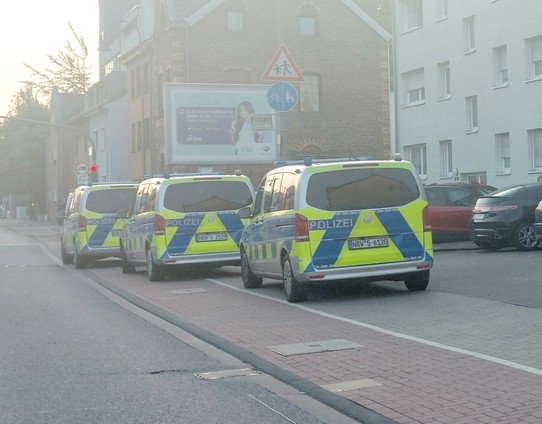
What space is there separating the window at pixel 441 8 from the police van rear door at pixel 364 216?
2945 centimetres

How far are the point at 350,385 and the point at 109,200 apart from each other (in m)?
17.3

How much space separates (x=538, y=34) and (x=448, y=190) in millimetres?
12351

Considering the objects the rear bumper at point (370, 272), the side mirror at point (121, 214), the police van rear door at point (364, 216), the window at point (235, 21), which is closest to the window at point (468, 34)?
the window at point (235, 21)

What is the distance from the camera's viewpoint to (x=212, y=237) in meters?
18.9

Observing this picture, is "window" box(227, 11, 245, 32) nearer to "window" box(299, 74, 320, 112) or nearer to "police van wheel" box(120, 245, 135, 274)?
"window" box(299, 74, 320, 112)

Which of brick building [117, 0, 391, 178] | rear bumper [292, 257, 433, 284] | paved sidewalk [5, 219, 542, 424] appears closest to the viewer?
paved sidewalk [5, 219, 542, 424]

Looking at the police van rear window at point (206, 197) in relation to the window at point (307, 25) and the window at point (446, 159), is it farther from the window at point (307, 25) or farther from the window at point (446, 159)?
the window at point (307, 25)

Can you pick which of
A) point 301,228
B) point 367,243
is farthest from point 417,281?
point 301,228

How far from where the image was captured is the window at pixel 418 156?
45.1 metres

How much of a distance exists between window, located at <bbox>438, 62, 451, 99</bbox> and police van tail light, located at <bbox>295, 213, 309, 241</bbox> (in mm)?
29819

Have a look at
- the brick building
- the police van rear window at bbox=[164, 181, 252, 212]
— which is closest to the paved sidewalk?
the police van rear window at bbox=[164, 181, 252, 212]

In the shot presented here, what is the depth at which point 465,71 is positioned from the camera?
134 ft

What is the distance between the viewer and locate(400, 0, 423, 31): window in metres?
45.1

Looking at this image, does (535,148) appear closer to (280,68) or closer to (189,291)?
(280,68)
